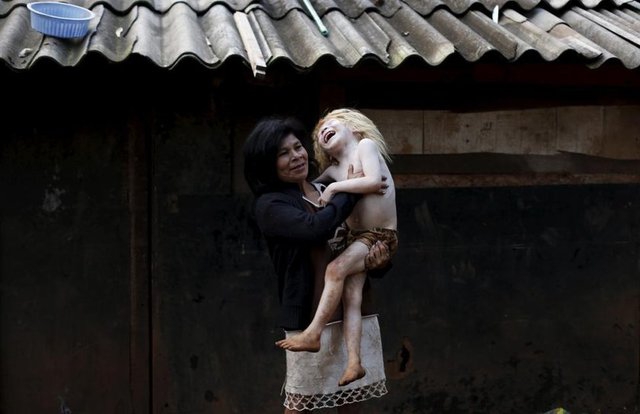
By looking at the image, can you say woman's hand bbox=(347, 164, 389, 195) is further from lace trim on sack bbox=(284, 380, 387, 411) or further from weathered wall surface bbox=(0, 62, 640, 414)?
weathered wall surface bbox=(0, 62, 640, 414)

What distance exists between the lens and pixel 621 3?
5008 mm

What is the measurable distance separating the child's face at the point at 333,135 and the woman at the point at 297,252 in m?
0.10

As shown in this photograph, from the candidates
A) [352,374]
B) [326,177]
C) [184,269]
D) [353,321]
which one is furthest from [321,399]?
[184,269]

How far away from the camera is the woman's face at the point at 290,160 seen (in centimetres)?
301

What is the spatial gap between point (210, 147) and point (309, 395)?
202 cm

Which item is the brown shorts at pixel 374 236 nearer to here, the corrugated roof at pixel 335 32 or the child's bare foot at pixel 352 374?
the child's bare foot at pixel 352 374


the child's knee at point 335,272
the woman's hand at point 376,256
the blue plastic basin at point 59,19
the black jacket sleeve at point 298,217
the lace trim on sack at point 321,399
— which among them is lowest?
the lace trim on sack at point 321,399

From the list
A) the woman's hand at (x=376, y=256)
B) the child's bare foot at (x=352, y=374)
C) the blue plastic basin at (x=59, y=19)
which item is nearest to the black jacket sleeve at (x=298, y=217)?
the woman's hand at (x=376, y=256)

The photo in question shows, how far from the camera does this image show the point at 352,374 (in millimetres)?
2953

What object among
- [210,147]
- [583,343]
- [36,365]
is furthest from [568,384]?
[36,365]

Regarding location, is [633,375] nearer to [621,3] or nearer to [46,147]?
[621,3]

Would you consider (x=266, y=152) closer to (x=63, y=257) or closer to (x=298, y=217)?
(x=298, y=217)

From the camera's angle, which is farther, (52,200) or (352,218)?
(52,200)

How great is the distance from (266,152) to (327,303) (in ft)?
2.22
